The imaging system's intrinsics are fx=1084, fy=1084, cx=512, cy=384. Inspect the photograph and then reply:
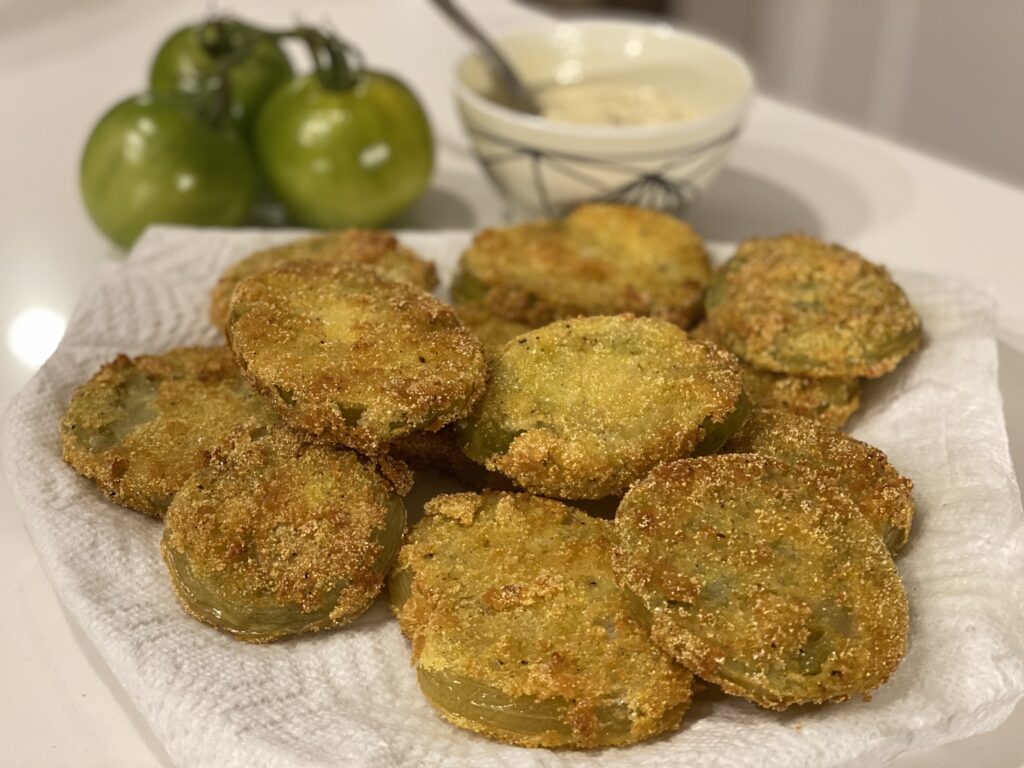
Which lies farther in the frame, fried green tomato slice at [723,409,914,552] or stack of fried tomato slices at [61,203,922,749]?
fried green tomato slice at [723,409,914,552]

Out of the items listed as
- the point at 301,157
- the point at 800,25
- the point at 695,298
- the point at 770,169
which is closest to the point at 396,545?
the point at 695,298

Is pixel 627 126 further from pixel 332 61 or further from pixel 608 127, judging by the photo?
pixel 332 61

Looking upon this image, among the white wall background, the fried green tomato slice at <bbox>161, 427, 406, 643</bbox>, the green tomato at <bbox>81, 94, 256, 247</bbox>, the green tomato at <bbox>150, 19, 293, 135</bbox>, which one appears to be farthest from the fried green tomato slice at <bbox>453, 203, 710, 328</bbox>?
the white wall background

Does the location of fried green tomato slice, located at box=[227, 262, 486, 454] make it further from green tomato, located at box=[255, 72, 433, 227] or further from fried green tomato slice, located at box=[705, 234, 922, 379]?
green tomato, located at box=[255, 72, 433, 227]

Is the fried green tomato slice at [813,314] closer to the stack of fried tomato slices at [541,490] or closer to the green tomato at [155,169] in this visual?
the stack of fried tomato slices at [541,490]

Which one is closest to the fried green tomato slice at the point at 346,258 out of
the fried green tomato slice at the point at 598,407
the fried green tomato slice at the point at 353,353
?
the fried green tomato slice at the point at 353,353

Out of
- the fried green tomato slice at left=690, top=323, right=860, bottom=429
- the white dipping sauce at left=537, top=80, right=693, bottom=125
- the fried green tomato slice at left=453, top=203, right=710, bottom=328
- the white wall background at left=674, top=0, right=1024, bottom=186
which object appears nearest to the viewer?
the fried green tomato slice at left=690, top=323, right=860, bottom=429
